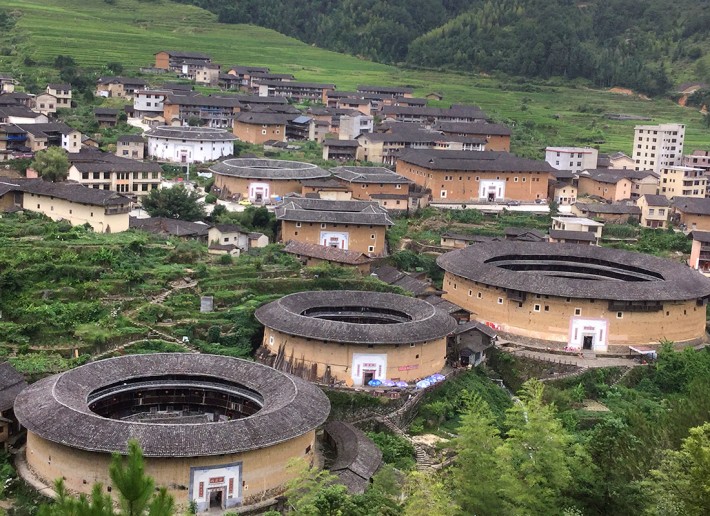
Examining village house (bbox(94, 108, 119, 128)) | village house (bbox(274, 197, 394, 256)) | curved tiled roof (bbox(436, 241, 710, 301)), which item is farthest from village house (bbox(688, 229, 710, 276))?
village house (bbox(94, 108, 119, 128))

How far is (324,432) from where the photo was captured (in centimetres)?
2744

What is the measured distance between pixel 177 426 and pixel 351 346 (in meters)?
8.31

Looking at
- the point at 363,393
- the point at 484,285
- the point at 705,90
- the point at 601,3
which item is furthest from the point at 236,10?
the point at 363,393

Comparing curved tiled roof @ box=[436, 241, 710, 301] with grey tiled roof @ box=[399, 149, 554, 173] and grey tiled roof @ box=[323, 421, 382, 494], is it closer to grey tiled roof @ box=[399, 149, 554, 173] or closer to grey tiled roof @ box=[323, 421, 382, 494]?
grey tiled roof @ box=[323, 421, 382, 494]

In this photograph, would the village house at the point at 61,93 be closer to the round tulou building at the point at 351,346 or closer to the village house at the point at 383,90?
the village house at the point at 383,90

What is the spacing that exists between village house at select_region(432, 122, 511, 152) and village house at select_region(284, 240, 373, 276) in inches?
1084

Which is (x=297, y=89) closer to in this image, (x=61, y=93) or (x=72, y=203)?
(x=61, y=93)

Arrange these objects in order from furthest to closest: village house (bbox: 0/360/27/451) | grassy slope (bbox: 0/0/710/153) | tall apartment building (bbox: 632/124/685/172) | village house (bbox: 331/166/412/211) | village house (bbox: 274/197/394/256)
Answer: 1. grassy slope (bbox: 0/0/710/153)
2. tall apartment building (bbox: 632/124/685/172)
3. village house (bbox: 331/166/412/211)
4. village house (bbox: 274/197/394/256)
5. village house (bbox: 0/360/27/451)

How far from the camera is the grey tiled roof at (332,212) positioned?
4141 centimetres

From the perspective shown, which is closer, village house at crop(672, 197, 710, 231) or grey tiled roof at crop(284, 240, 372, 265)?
grey tiled roof at crop(284, 240, 372, 265)

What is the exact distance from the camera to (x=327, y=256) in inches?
1490

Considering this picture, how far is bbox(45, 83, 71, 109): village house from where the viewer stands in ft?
204

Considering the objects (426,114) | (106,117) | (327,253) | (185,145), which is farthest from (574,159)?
(106,117)

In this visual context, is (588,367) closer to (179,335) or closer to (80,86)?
(179,335)
